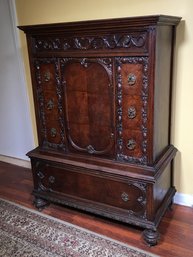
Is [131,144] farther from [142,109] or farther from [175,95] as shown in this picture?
[175,95]

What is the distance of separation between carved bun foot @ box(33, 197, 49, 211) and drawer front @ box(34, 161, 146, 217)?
12 centimetres

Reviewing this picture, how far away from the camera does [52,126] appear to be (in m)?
2.27

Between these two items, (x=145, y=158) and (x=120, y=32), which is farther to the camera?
(x=145, y=158)

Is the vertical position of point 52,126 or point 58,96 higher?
point 58,96

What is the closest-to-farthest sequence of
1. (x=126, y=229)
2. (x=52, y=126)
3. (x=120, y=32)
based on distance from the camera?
1. (x=120, y=32)
2. (x=126, y=229)
3. (x=52, y=126)

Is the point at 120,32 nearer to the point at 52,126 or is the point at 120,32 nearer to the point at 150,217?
the point at 52,126

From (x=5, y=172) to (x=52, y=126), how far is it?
4.07 feet

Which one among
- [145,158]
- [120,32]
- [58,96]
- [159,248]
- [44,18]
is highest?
[44,18]

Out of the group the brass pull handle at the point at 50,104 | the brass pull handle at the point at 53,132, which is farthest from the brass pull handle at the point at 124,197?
the brass pull handle at the point at 50,104

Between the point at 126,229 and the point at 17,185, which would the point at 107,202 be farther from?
the point at 17,185

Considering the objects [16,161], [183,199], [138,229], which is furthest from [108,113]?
[16,161]

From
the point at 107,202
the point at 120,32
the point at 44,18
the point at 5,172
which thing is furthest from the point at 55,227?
the point at 44,18

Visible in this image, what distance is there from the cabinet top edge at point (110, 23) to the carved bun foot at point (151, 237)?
1.38m

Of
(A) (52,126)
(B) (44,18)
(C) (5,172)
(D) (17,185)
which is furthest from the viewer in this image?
(C) (5,172)
